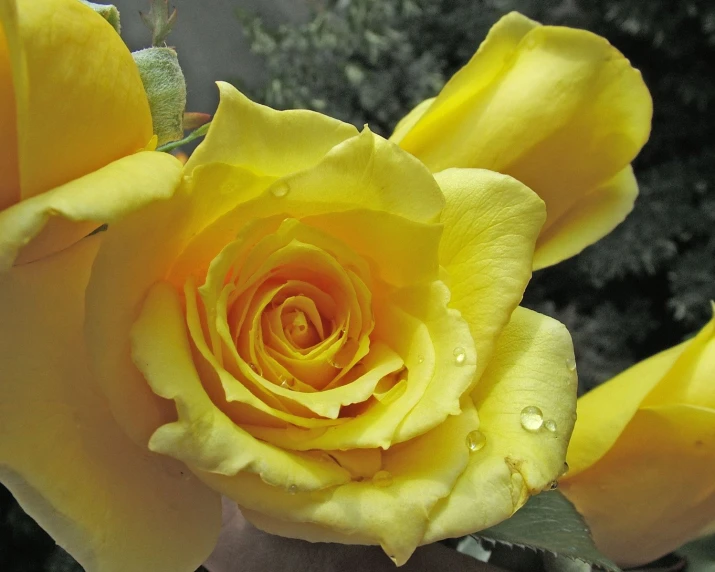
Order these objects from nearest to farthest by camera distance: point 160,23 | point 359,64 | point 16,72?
point 16,72
point 160,23
point 359,64

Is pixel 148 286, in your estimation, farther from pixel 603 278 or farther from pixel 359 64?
pixel 603 278

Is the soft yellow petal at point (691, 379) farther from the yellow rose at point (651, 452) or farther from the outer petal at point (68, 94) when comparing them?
the outer petal at point (68, 94)

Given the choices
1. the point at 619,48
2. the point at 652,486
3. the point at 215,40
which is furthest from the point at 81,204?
the point at 619,48

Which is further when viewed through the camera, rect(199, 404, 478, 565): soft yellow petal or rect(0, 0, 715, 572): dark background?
rect(0, 0, 715, 572): dark background

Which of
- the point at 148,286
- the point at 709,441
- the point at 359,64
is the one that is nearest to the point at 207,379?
the point at 148,286

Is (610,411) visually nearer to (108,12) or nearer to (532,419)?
(532,419)

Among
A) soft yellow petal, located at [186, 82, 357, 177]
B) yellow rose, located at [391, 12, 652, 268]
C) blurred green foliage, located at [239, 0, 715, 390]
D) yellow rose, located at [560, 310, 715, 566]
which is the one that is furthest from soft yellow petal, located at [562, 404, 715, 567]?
blurred green foliage, located at [239, 0, 715, 390]

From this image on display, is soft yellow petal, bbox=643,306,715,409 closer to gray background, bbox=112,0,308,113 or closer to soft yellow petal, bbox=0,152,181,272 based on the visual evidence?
soft yellow petal, bbox=0,152,181,272
